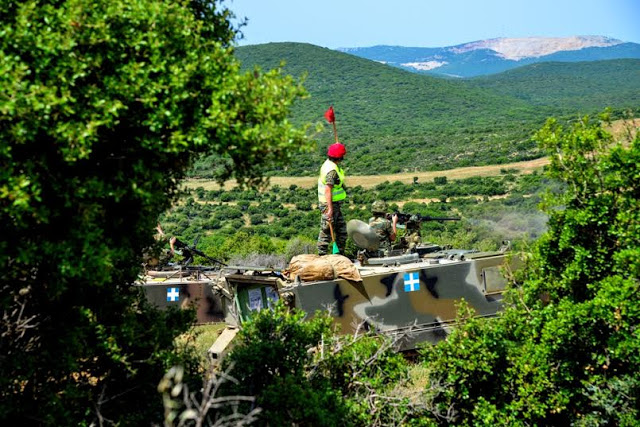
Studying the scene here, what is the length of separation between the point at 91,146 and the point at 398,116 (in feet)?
308

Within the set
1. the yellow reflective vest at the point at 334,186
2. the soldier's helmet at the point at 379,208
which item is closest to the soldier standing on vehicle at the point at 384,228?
the soldier's helmet at the point at 379,208

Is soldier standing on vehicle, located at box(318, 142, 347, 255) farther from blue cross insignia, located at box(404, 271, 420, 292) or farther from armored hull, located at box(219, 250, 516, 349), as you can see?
blue cross insignia, located at box(404, 271, 420, 292)

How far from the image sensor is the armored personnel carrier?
11625 millimetres

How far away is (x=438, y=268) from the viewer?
11.8 metres

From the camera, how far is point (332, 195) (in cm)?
1223

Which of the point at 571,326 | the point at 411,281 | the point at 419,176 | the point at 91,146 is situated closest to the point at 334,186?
the point at 411,281

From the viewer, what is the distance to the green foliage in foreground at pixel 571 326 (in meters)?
8.04

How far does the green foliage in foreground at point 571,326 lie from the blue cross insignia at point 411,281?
2.21 metres

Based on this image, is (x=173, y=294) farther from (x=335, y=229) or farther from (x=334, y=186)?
(x=334, y=186)

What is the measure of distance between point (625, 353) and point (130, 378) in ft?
15.9

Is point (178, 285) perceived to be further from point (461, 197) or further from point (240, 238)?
point (461, 197)

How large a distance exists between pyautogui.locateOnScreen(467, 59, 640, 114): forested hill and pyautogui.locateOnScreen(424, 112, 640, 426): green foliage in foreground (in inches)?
4236

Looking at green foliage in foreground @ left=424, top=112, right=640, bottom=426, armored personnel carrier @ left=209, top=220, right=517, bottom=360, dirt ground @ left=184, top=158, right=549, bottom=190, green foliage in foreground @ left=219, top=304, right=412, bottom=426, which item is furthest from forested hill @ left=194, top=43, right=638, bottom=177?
green foliage in foreground @ left=424, top=112, right=640, bottom=426

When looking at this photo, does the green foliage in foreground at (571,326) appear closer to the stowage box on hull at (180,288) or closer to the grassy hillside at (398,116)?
the stowage box on hull at (180,288)
